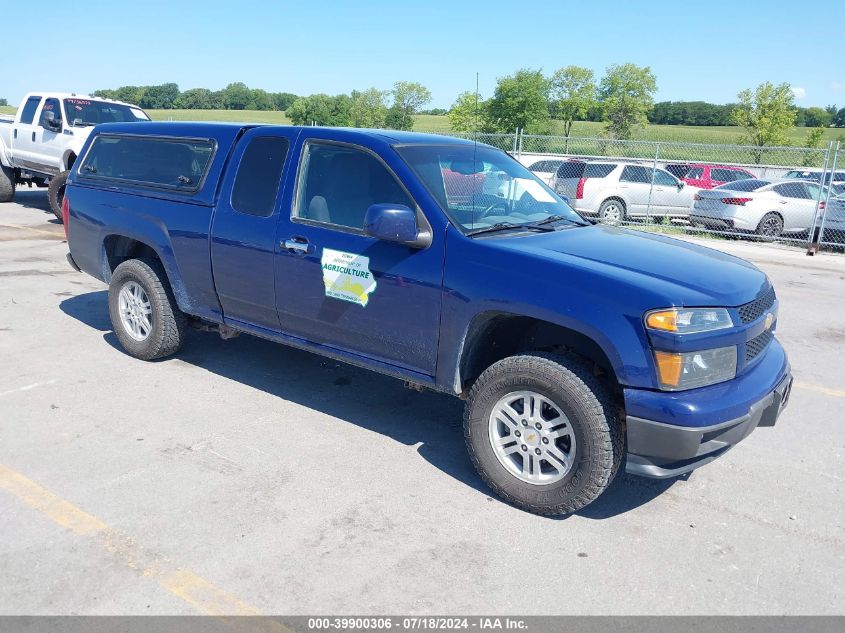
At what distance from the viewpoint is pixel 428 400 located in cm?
534

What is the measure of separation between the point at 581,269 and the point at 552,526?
4.28 feet

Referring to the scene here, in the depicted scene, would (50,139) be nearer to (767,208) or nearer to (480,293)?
(480,293)

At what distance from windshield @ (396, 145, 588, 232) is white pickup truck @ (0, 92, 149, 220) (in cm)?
1042

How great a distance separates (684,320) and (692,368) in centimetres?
23

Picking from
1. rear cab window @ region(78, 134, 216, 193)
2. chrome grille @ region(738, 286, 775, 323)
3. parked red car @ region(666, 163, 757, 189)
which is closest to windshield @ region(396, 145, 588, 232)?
chrome grille @ region(738, 286, 775, 323)

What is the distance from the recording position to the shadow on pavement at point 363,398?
4117 millimetres

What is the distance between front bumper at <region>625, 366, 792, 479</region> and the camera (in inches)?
129

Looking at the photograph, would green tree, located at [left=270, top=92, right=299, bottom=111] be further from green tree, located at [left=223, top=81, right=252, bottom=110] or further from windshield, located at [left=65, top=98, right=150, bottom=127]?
windshield, located at [left=65, top=98, right=150, bottom=127]

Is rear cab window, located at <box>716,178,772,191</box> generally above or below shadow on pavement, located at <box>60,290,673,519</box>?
above

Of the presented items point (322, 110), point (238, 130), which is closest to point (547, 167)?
point (238, 130)

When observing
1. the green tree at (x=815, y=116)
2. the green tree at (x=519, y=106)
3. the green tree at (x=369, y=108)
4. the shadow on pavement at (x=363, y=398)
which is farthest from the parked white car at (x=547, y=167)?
the green tree at (x=815, y=116)

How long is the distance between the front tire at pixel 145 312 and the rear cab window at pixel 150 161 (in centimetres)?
69

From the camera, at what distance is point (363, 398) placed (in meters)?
5.26
